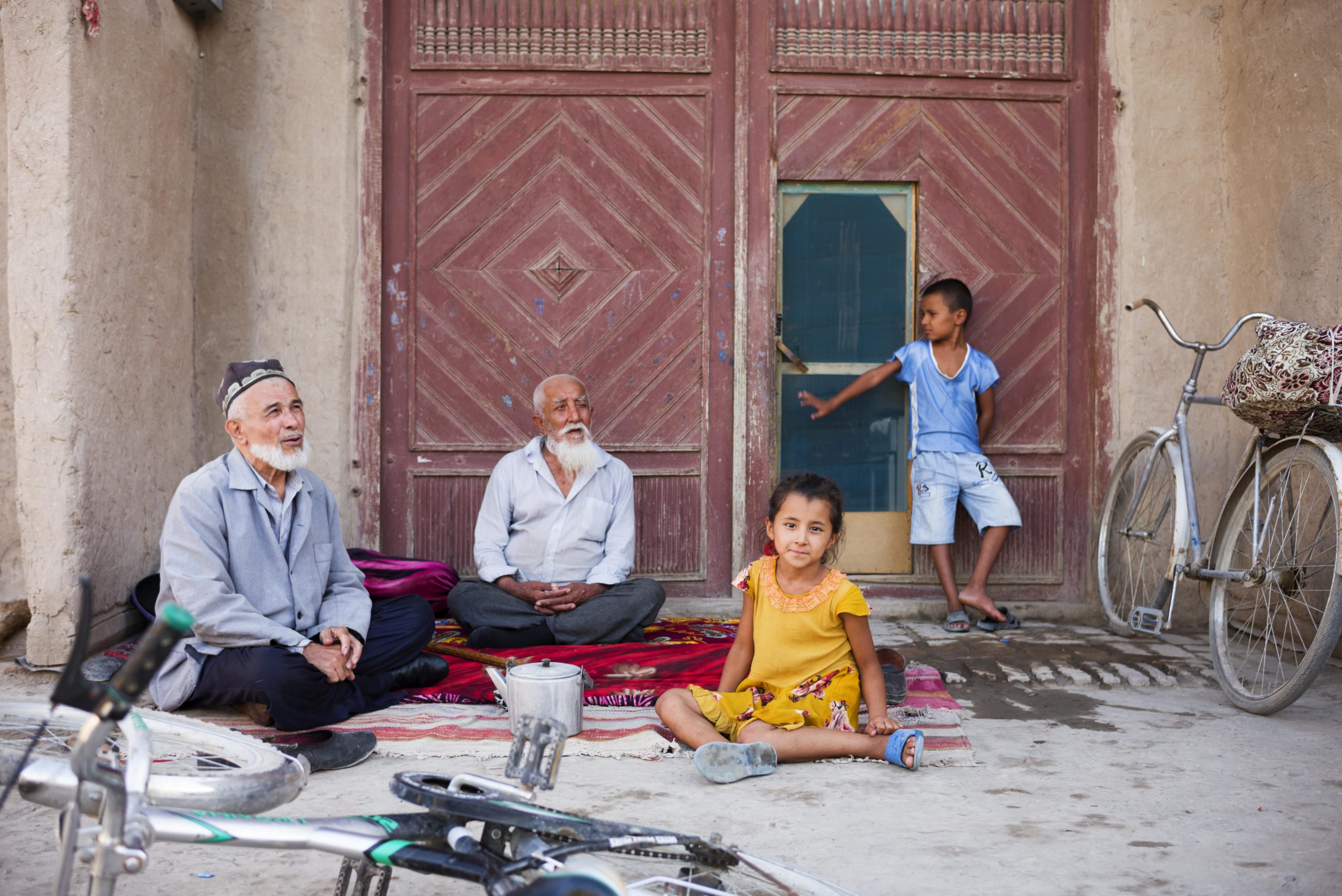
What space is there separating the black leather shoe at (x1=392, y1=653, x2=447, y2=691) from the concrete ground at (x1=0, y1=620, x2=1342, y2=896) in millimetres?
706

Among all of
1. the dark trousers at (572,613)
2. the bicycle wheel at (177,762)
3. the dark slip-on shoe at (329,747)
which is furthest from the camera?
the dark trousers at (572,613)

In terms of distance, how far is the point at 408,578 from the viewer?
470 centimetres

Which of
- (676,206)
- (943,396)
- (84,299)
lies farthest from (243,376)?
(943,396)

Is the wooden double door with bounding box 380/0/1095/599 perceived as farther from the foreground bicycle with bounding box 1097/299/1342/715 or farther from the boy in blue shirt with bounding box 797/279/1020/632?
the foreground bicycle with bounding box 1097/299/1342/715

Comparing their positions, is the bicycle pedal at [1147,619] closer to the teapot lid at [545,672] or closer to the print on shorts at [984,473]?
the print on shorts at [984,473]

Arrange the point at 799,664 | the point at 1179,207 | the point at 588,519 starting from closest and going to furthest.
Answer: the point at 799,664
the point at 588,519
the point at 1179,207

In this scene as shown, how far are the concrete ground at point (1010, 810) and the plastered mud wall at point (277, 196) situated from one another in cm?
182

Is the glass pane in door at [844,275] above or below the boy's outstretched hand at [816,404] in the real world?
above

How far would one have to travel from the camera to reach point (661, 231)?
5312 mm

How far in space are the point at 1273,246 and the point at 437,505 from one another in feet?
13.1

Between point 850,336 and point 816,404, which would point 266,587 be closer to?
point 816,404

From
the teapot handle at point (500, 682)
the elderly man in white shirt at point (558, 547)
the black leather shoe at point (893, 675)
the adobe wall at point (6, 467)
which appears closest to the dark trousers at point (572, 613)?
the elderly man in white shirt at point (558, 547)

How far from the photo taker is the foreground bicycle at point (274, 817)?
1407mm

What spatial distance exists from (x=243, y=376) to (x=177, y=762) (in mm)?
1709
